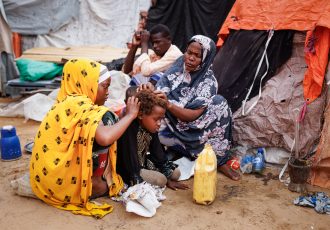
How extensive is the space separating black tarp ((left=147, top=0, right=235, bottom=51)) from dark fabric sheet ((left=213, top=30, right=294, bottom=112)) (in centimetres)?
283

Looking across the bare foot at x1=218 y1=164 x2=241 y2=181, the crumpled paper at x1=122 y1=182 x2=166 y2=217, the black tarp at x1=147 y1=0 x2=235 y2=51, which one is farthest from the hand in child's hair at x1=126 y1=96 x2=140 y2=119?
the black tarp at x1=147 y1=0 x2=235 y2=51

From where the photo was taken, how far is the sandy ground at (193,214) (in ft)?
7.64

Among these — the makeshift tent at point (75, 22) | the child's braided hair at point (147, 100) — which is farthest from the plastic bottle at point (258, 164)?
the makeshift tent at point (75, 22)

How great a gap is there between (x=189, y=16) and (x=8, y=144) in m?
4.41

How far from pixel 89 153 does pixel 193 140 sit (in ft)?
4.03

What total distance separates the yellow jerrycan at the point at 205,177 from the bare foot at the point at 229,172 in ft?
1.85

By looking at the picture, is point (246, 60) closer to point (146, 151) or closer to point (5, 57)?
point (146, 151)

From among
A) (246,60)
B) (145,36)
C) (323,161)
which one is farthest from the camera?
(145,36)

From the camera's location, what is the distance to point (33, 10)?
7414 millimetres

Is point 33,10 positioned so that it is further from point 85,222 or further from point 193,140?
point 85,222

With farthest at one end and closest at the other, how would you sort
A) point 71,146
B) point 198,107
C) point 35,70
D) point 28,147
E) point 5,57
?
point 5,57 → point 35,70 → point 28,147 → point 198,107 → point 71,146

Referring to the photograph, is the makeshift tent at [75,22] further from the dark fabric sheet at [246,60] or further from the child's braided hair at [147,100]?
the child's braided hair at [147,100]

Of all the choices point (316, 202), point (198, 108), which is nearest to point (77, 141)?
point (198, 108)

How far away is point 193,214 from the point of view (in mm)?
2492
